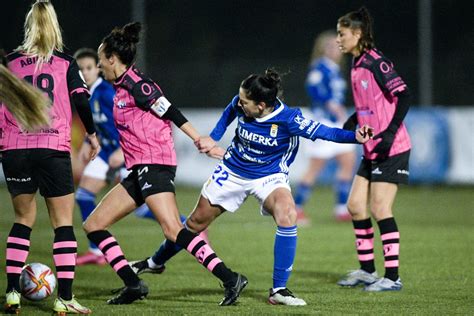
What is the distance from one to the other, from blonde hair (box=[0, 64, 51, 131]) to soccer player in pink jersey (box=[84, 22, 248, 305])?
1.10m

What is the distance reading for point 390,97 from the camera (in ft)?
26.2

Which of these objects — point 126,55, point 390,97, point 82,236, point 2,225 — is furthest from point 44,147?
point 2,225

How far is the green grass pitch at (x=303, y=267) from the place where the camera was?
6.99 meters

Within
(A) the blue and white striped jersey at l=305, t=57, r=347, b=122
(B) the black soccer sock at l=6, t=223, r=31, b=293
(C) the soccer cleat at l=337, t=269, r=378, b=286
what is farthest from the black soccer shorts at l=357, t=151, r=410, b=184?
(A) the blue and white striped jersey at l=305, t=57, r=347, b=122

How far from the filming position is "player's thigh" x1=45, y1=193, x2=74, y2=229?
21.8ft

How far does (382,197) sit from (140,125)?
2.13 metres

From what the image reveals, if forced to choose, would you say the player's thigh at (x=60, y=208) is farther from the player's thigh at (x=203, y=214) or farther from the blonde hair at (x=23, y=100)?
the player's thigh at (x=203, y=214)

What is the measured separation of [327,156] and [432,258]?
4.08 metres

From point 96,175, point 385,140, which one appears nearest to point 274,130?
point 385,140

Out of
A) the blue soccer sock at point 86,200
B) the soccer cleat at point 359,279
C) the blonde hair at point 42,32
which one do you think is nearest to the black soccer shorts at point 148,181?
the blonde hair at point 42,32

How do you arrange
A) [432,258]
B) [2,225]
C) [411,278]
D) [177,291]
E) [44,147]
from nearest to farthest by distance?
1. [44,147]
2. [177,291]
3. [411,278]
4. [432,258]
5. [2,225]

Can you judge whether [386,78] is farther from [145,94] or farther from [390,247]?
[145,94]

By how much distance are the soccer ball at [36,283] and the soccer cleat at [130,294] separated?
47cm

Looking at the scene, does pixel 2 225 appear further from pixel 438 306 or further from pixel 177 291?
pixel 438 306
